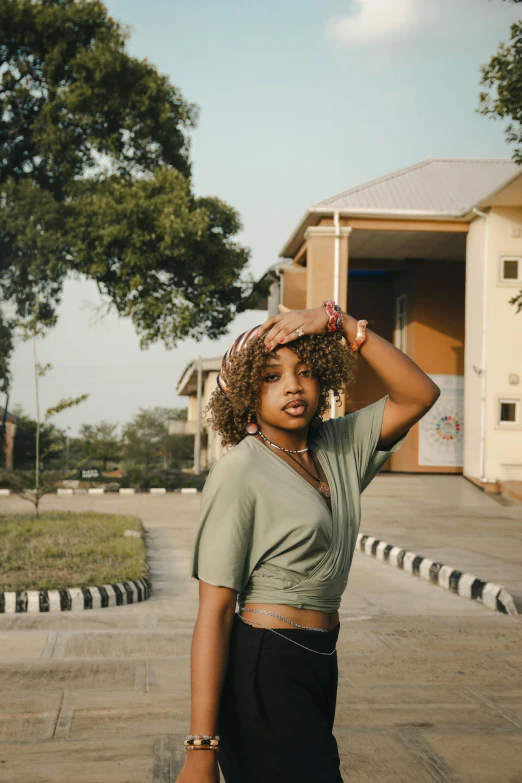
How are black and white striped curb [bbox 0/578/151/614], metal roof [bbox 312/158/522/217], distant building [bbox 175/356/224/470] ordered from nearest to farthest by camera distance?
black and white striped curb [bbox 0/578/151/614]
metal roof [bbox 312/158/522/217]
distant building [bbox 175/356/224/470]

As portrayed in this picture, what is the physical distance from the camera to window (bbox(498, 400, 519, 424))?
74.0ft

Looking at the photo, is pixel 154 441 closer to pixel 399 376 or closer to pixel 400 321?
pixel 400 321

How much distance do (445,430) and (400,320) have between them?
3768 mm

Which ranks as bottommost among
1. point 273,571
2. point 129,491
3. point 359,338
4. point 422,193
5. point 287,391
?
point 129,491

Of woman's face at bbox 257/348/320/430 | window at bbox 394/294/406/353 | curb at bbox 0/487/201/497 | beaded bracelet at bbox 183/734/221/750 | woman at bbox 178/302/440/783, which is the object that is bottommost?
curb at bbox 0/487/201/497

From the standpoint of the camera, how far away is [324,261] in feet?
76.4

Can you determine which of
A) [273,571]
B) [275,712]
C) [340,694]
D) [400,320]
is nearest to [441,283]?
[400,320]

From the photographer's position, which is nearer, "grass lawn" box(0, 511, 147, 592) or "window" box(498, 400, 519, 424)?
"grass lawn" box(0, 511, 147, 592)

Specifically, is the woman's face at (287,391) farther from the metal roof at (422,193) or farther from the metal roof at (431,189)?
the metal roof at (431,189)

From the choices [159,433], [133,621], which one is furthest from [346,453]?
[159,433]

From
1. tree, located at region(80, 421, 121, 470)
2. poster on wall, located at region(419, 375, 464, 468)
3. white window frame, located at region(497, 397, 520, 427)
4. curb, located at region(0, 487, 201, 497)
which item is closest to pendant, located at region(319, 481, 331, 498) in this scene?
white window frame, located at region(497, 397, 520, 427)

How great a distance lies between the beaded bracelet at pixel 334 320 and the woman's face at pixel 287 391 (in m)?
0.14

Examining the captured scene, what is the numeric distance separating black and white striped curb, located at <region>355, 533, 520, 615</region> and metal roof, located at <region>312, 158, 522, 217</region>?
1220cm

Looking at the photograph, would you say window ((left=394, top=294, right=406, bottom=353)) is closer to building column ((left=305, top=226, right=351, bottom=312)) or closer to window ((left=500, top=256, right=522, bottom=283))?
building column ((left=305, top=226, right=351, bottom=312))
